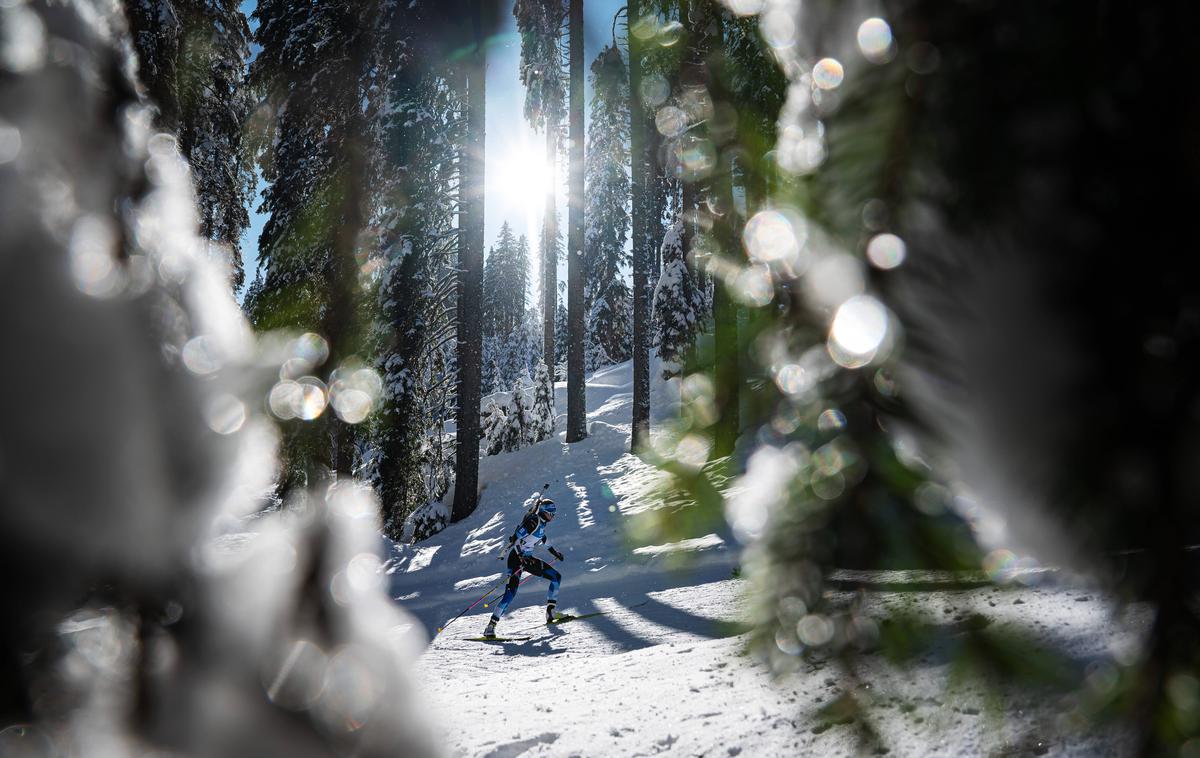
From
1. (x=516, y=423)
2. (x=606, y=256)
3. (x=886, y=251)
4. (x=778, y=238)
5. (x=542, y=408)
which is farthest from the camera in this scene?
(x=606, y=256)

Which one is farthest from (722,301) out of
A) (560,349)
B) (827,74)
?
(560,349)

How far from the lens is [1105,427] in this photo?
368mm

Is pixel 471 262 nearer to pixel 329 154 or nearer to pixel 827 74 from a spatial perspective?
pixel 329 154

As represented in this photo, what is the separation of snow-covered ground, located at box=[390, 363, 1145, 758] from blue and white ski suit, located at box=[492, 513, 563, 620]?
48cm

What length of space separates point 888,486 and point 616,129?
29259 mm

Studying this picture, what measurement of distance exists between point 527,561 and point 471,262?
7429 millimetres

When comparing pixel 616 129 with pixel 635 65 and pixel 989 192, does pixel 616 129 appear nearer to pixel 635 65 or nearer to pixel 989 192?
pixel 635 65

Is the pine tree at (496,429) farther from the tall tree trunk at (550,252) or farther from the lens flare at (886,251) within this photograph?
the lens flare at (886,251)

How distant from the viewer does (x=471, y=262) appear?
14.1 m

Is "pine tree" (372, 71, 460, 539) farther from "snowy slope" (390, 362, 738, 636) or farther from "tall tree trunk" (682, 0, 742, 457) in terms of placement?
"tall tree trunk" (682, 0, 742, 457)

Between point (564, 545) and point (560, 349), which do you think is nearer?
point (564, 545)

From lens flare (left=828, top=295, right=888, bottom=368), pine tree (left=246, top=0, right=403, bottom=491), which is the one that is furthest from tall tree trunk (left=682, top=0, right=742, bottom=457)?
pine tree (left=246, top=0, right=403, bottom=491)

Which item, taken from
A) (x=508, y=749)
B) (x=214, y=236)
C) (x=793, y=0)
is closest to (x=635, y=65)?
(x=793, y=0)

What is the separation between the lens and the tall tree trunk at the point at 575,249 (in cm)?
1611
